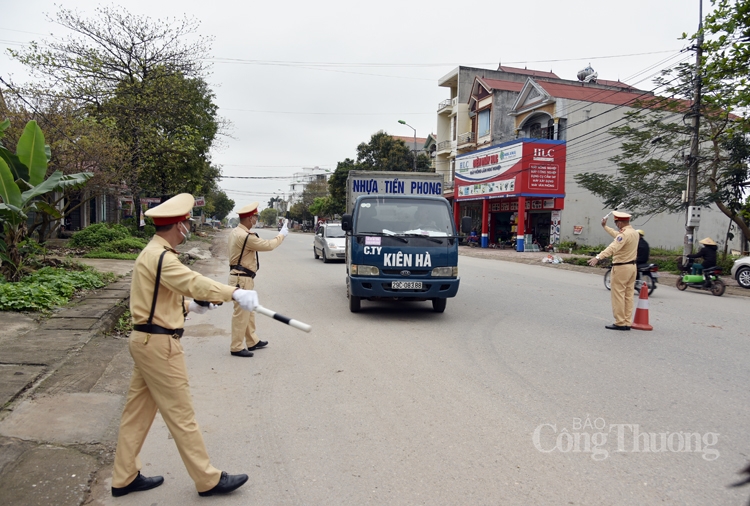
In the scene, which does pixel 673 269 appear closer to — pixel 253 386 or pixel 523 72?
pixel 253 386

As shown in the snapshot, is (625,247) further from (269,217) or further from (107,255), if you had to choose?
(269,217)

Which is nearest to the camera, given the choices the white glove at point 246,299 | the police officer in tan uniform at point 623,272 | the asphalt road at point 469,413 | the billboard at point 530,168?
the white glove at point 246,299

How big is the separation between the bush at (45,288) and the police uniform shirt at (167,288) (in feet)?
21.1

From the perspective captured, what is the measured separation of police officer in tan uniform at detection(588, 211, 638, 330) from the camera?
8.59m

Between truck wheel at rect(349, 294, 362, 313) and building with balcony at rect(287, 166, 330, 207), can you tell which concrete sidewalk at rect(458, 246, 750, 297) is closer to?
truck wheel at rect(349, 294, 362, 313)

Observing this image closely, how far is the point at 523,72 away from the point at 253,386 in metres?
47.7

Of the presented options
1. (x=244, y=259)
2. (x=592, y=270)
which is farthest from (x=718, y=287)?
(x=244, y=259)

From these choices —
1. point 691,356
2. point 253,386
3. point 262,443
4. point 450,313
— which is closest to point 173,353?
point 262,443

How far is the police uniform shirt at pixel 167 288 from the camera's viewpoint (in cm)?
326

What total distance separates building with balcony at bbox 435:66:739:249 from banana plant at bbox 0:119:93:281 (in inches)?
1023

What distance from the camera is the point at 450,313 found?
9.98 metres

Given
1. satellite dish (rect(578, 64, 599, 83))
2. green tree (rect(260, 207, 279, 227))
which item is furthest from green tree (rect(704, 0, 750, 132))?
green tree (rect(260, 207, 279, 227))

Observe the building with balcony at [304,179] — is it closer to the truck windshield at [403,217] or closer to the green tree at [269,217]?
the green tree at [269,217]

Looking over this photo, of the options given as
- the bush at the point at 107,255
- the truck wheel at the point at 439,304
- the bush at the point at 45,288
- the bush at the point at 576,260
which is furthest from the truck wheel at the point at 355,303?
the bush at the point at 576,260
